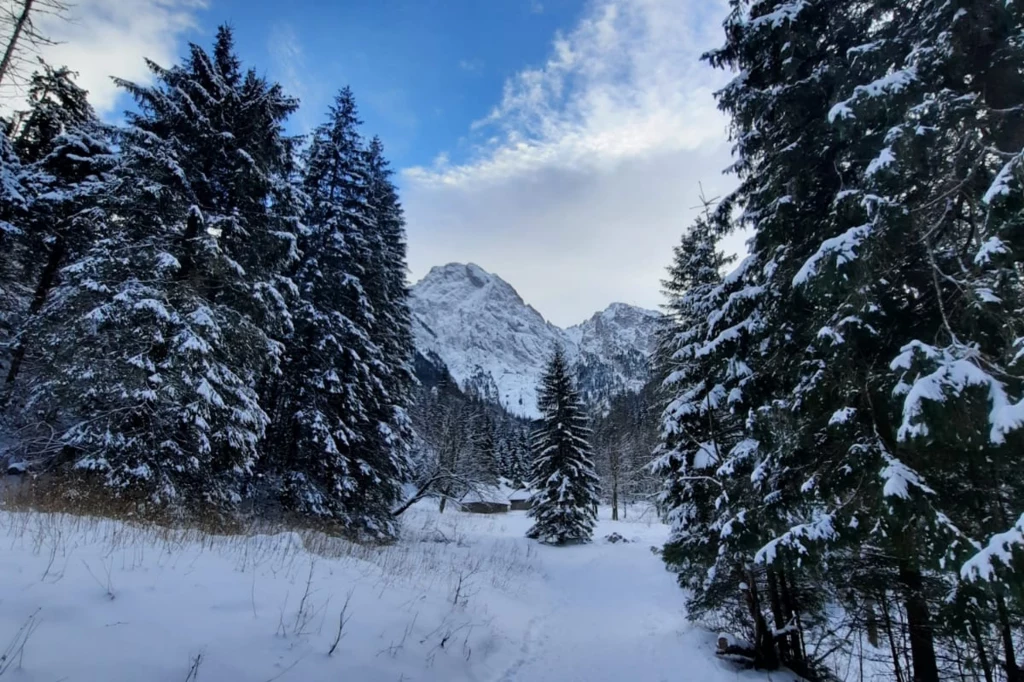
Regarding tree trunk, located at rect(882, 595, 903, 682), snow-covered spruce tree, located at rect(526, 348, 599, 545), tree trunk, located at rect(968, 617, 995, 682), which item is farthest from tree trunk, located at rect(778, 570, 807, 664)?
snow-covered spruce tree, located at rect(526, 348, 599, 545)

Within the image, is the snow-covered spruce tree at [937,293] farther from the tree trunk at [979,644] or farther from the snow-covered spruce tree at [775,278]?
the snow-covered spruce tree at [775,278]

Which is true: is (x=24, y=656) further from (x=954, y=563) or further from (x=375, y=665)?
(x=954, y=563)

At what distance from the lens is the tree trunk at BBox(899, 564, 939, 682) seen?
5.16m

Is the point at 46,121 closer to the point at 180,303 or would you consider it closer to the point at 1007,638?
the point at 180,303

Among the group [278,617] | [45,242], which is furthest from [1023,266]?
[45,242]

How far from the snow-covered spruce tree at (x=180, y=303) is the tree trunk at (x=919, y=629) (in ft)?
39.9

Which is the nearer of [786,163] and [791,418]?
[791,418]

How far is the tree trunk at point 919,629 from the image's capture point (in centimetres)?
516

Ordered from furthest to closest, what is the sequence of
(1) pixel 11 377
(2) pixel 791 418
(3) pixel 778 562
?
(1) pixel 11 377, (2) pixel 791 418, (3) pixel 778 562

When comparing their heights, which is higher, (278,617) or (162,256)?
(162,256)

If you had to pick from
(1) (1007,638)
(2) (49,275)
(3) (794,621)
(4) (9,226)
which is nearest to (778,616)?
(3) (794,621)

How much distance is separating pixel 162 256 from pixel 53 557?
25.5 ft

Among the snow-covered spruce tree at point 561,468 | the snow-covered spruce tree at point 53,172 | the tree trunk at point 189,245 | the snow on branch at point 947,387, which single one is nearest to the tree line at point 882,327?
the snow on branch at point 947,387

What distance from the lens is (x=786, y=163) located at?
641cm
